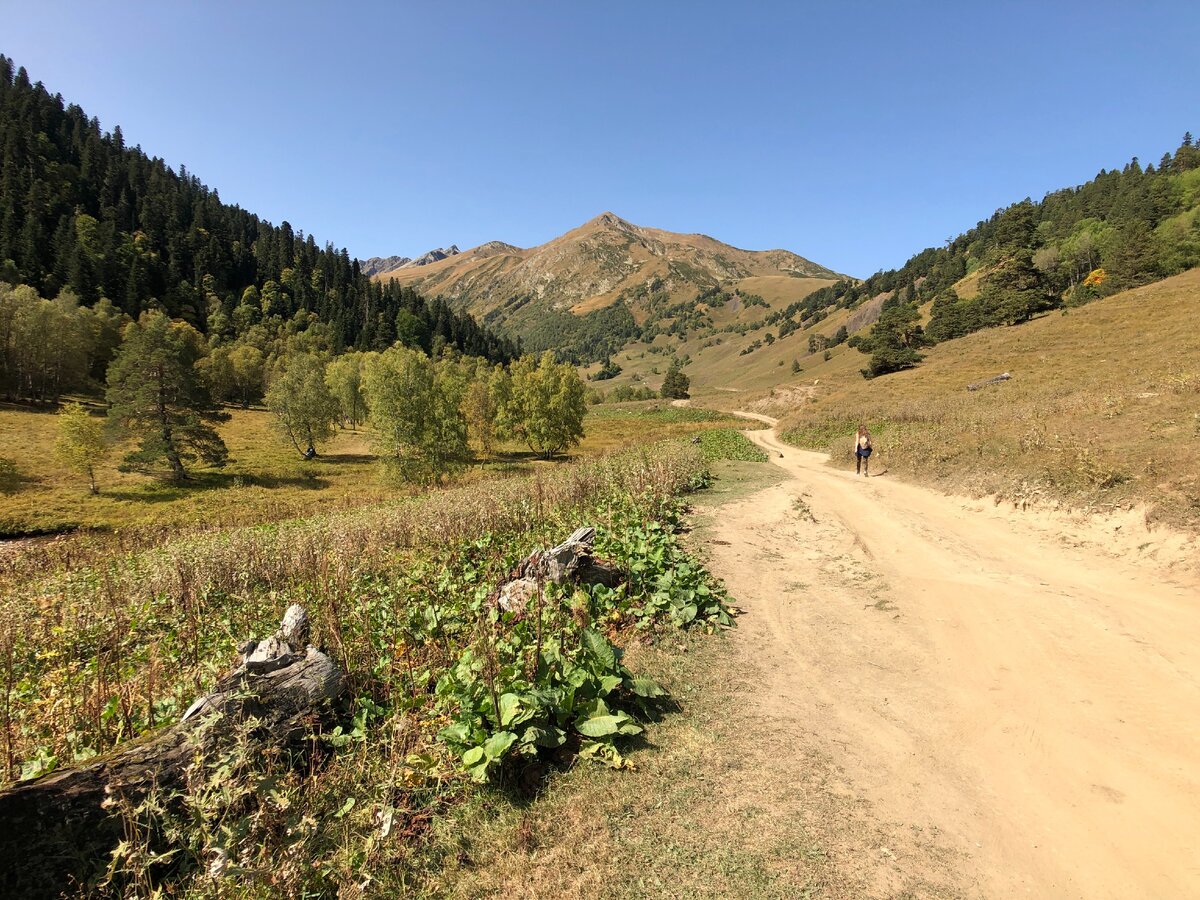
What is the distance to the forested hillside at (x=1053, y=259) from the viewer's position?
203 feet

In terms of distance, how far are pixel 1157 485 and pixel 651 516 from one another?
11101mm

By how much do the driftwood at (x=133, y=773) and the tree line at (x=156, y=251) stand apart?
123 meters

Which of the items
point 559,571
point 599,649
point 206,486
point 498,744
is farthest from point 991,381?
point 206,486

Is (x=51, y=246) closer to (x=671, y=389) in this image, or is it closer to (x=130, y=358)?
(x=130, y=358)

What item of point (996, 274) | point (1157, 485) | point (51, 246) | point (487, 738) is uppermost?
point (51, 246)

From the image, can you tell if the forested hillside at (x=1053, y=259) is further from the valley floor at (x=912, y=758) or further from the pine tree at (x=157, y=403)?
the pine tree at (x=157, y=403)

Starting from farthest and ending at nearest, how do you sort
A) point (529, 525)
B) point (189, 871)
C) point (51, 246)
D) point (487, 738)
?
point (51, 246) < point (529, 525) < point (487, 738) < point (189, 871)

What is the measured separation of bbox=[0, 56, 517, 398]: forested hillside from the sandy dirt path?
306 ft

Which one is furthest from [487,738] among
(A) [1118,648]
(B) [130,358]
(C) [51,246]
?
(C) [51,246]

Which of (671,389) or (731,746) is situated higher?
(671,389)

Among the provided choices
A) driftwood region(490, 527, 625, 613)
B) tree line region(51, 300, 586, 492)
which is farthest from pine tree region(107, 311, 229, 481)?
driftwood region(490, 527, 625, 613)

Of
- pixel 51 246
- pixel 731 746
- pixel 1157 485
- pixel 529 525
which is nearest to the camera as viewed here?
pixel 731 746

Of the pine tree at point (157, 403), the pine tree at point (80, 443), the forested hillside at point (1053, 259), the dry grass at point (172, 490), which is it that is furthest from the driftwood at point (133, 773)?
the forested hillside at point (1053, 259)

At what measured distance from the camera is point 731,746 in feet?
17.2
